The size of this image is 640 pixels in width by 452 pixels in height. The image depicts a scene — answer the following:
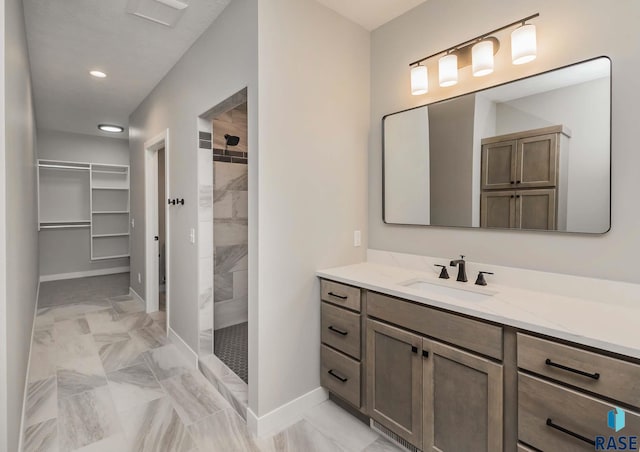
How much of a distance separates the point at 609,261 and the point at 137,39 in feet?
11.5

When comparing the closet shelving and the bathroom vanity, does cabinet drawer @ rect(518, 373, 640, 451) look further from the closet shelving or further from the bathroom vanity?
the closet shelving

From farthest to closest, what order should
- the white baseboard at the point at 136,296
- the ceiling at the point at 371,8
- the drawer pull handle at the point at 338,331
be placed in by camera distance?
the white baseboard at the point at 136,296
the ceiling at the point at 371,8
the drawer pull handle at the point at 338,331

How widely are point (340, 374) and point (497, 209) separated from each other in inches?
55.6

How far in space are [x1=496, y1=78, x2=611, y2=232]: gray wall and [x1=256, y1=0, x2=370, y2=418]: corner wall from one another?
1251mm

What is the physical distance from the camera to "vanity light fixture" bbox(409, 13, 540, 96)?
65.4 inches

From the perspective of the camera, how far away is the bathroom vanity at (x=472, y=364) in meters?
1.12

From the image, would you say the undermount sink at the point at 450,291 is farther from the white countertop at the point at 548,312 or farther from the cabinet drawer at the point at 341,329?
the cabinet drawer at the point at 341,329

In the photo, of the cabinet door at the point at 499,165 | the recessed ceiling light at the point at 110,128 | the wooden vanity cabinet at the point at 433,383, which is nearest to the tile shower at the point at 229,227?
the wooden vanity cabinet at the point at 433,383

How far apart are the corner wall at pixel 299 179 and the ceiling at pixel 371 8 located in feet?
0.17

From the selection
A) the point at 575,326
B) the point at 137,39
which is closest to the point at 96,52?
the point at 137,39

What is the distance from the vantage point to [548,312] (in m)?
1.37

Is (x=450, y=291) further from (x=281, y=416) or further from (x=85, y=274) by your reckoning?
(x=85, y=274)

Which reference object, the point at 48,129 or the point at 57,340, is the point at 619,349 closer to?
the point at 57,340

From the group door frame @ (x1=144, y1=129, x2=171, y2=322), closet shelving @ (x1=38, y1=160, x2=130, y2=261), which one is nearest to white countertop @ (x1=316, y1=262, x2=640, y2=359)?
door frame @ (x1=144, y1=129, x2=171, y2=322)
